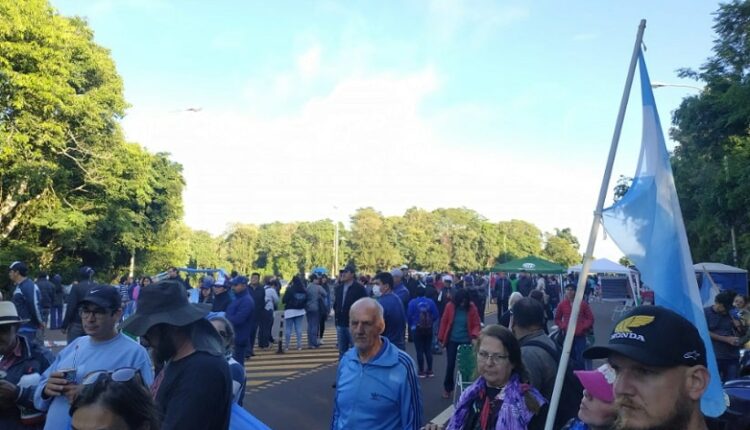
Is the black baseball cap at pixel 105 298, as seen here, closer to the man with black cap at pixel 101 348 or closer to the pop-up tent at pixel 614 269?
the man with black cap at pixel 101 348

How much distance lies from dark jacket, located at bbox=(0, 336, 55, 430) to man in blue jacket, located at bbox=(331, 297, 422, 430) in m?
1.68

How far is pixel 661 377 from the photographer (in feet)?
5.86

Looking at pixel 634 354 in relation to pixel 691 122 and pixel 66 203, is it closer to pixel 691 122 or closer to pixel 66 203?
pixel 691 122

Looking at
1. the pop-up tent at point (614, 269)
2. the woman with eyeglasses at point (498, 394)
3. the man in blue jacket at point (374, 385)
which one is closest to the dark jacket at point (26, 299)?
the man in blue jacket at point (374, 385)

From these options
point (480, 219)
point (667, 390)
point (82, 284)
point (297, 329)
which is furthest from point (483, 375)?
point (480, 219)

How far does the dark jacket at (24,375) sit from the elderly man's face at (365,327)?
1774 millimetres

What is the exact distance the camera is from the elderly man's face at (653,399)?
5.74 ft

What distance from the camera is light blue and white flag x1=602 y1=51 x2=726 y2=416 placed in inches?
127

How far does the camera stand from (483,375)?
348 cm

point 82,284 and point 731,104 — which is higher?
point 731,104

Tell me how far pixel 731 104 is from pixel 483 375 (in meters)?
17.4

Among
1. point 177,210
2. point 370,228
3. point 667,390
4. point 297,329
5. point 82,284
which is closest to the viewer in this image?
point 667,390

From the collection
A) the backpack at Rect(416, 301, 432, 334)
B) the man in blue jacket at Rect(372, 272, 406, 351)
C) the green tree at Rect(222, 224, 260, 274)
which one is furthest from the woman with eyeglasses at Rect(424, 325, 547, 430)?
the green tree at Rect(222, 224, 260, 274)

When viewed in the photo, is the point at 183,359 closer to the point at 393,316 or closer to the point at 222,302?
the point at 393,316
